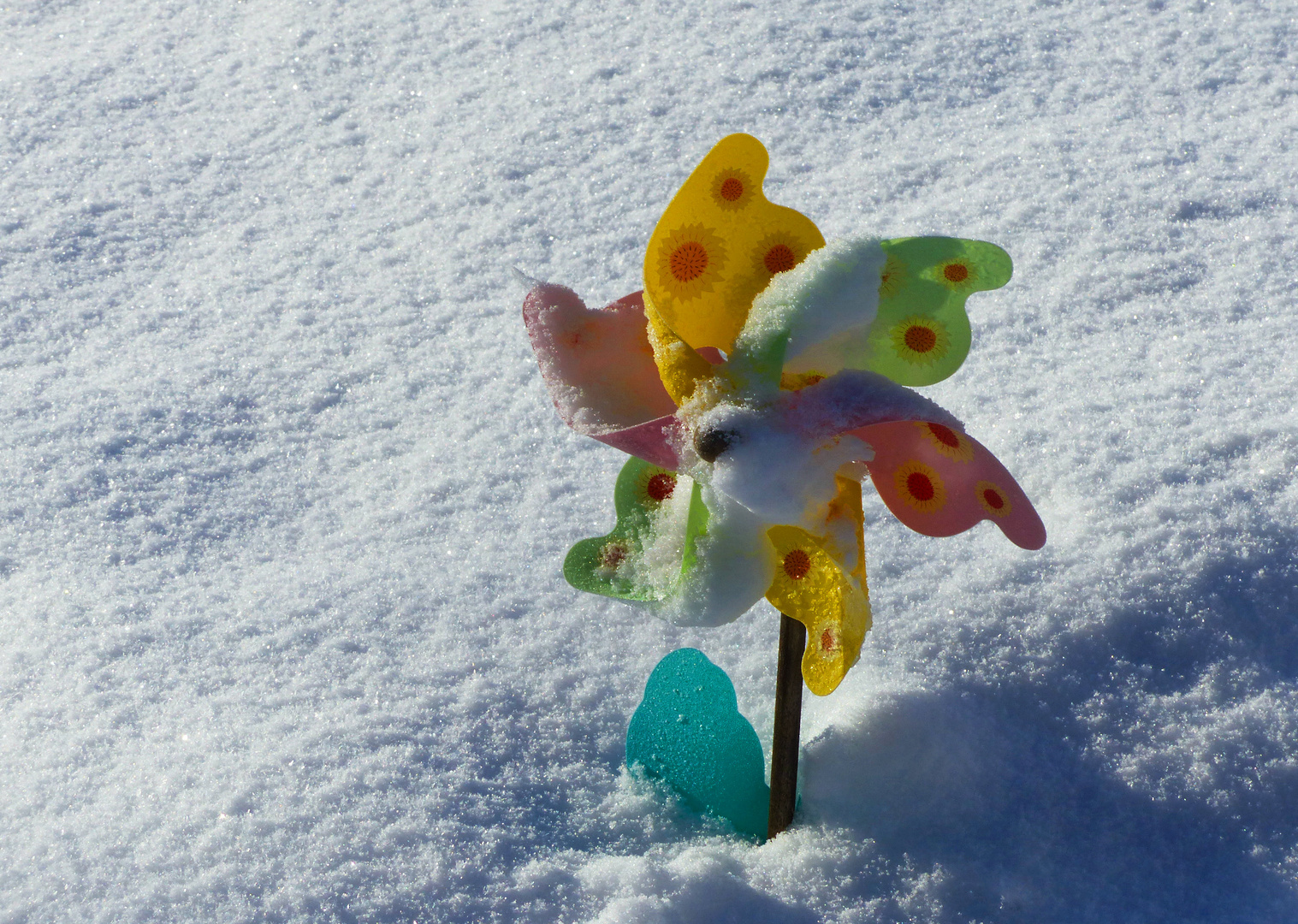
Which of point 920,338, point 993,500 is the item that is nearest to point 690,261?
point 920,338

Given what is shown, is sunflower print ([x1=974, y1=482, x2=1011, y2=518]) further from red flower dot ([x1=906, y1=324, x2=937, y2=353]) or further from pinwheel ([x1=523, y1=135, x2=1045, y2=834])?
red flower dot ([x1=906, y1=324, x2=937, y2=353])

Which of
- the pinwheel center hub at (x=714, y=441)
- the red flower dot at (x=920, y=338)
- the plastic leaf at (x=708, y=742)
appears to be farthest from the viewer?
the plastic leaf at (x=708, y=742)

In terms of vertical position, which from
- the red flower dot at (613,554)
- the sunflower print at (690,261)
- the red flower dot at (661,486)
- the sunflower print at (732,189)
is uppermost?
the sunflower print at (732,189)

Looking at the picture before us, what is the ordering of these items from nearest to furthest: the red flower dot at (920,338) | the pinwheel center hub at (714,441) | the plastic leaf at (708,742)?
the pinwheel center hub at (714,441), the red flower dot at (920,338), the plastic leaf at (708,742)

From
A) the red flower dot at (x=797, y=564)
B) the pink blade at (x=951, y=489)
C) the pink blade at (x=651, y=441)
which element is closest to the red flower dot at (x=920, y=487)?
the pink blade at (x=951, y=489)

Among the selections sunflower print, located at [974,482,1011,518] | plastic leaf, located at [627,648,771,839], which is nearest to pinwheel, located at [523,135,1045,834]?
sunflower print, located at [974,482,1011,518]

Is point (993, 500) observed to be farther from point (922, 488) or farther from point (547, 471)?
point (547, 471)

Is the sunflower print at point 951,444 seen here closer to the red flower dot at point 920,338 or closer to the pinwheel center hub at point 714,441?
the red flower dot at point 920,338

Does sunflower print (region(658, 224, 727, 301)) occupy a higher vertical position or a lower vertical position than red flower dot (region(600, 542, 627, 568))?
higher
